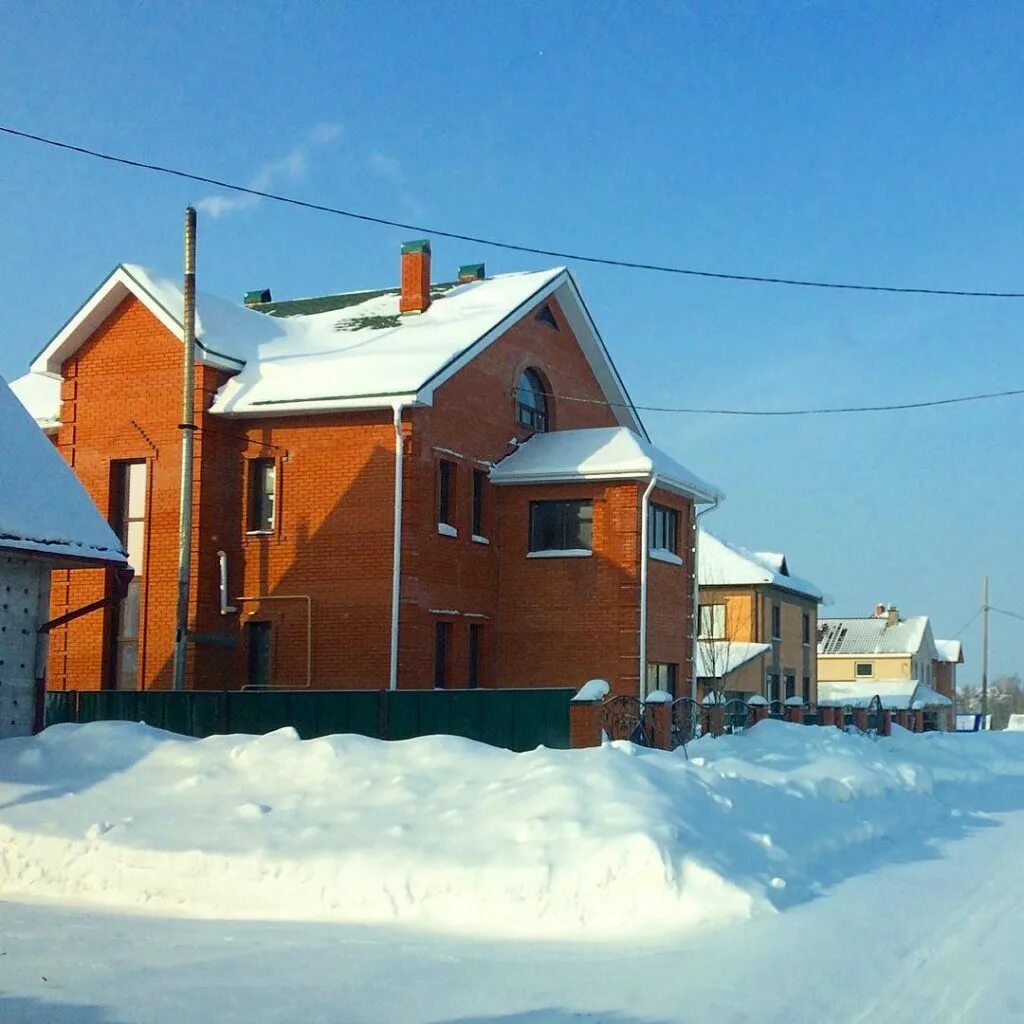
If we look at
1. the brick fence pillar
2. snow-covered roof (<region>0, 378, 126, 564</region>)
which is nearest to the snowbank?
snow-covered roof (<region>0, 378, 126, 564</region>)

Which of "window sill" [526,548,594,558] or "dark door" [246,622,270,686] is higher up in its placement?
"window sill" [526,548,594,558]

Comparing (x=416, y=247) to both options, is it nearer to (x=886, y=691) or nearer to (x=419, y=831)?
(x=419, y=831)

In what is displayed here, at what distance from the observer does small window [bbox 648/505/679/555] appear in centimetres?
2406

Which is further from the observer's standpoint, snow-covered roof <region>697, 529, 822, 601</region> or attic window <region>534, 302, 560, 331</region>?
snow-covered roof <region>697, 529, 822, 601</region>

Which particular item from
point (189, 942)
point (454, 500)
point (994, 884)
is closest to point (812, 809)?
point (994, 884)

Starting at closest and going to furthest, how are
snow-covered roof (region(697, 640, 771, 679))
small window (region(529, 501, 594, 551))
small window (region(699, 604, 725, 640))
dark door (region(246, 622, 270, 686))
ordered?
dark door (region(246, 622, 270, 686)) → small window (region(529, 501, 594, 551)) → snow-covered roof (region(697, 640, 771, 679)) → small window (region(699, 604, 725, 640))

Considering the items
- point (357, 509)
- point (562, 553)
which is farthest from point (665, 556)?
point (357, 509)

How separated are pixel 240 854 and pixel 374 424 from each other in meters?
11.2

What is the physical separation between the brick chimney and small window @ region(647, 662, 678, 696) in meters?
7.95

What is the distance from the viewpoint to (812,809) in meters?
14.1

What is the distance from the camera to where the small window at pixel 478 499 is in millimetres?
23688

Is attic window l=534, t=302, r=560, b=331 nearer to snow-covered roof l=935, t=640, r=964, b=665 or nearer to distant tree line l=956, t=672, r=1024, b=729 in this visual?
snow-covered roof l=935, t=640, r=964, b=665

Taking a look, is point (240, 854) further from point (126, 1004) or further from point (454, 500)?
point (454, 500)

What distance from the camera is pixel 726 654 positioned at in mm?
40250
